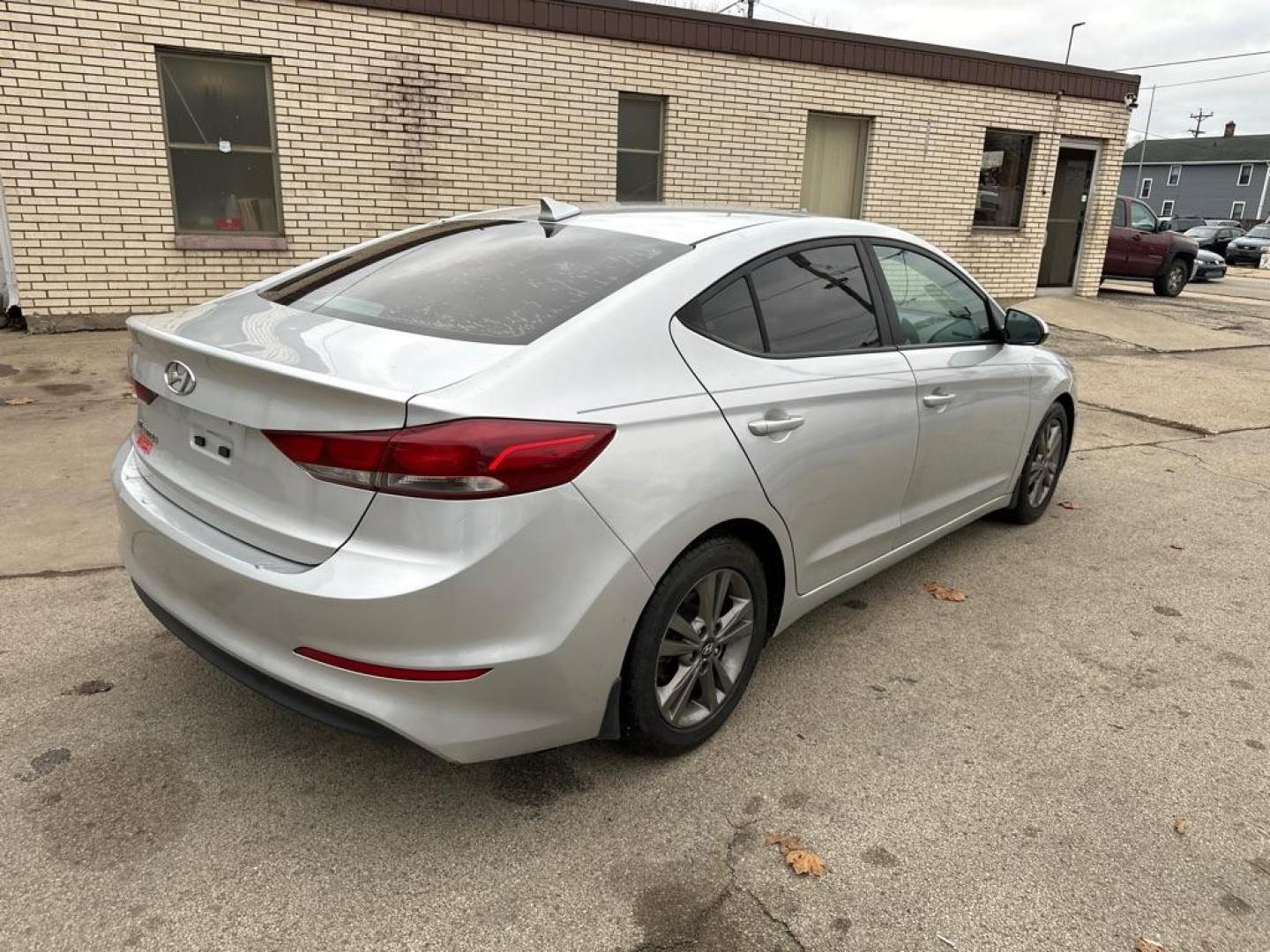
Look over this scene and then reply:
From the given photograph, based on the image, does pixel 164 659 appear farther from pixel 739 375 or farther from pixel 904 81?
pixel 904 81

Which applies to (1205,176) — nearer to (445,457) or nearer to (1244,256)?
(1244,256)

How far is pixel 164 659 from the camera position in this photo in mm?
3234

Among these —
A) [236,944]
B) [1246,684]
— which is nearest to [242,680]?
[236,944]

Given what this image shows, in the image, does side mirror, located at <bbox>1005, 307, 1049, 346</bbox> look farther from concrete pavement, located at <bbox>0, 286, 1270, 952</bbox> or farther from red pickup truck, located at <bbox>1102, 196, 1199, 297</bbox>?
red pickup truck, located at <bbox>1102, 196, 1199, 297</bbox>

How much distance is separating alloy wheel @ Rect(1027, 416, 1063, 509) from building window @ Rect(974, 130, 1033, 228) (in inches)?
361

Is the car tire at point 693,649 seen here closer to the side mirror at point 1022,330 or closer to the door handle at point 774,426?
the door handle at point 774,426

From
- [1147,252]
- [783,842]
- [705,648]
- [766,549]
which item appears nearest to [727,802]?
[783,842]

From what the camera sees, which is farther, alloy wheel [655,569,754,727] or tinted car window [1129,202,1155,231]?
tinted car window [1129,202,1155,231]

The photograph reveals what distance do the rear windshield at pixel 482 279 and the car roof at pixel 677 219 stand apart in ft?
0.24

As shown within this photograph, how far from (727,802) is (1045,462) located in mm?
3194

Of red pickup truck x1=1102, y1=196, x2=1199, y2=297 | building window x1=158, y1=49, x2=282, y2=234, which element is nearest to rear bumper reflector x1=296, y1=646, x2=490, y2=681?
building window x1=158, y1=49, x2=282, y2=234

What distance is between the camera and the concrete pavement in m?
2.18

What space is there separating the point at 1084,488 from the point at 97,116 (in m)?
8.28

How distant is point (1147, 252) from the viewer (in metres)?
18.0
